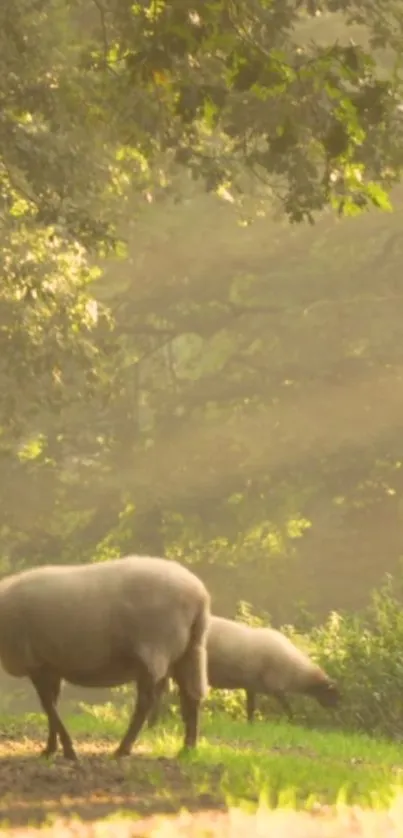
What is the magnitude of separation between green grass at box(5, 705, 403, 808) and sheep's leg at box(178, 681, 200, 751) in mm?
177

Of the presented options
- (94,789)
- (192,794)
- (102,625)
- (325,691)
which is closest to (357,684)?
(325,691)

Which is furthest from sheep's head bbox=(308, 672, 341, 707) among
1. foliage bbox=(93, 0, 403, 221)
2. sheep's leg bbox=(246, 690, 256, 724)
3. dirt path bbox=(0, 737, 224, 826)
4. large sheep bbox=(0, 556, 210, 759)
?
dirt path bbox=(0, 737, 224, 826)

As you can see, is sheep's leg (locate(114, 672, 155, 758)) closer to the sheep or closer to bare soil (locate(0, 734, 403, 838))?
bare soil (locate(0, 734, 403, 838))

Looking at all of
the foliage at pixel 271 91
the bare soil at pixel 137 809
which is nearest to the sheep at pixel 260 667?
the foliage at pixel 271 91

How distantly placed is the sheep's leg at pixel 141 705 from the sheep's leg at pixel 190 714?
0.60m

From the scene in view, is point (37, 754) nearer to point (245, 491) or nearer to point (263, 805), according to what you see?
point (263, 805)

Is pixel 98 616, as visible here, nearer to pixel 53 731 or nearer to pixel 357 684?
pixel 53 731

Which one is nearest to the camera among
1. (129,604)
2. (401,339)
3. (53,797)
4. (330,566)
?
(53,797)

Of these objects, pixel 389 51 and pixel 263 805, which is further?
pixel 389 51

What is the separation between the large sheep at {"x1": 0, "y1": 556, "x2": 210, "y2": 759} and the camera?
9.32 m

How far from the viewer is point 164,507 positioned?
38.8 m

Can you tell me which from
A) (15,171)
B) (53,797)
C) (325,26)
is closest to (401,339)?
(325,26)

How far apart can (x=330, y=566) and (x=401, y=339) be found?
772cm

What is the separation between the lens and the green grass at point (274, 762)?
23.4 feet
